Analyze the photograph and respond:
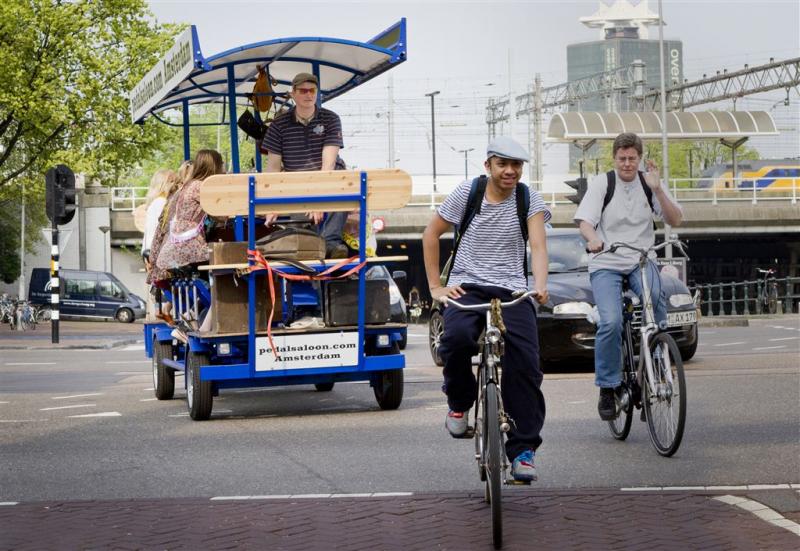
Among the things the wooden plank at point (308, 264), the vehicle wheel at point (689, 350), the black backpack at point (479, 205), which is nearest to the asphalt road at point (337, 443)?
the vehicle wheel at point (689, 350)

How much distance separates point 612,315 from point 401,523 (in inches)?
116

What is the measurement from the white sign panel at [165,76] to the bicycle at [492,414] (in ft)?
18.8

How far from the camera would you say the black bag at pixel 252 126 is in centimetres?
1351

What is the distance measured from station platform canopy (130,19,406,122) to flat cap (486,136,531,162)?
5.23 meters

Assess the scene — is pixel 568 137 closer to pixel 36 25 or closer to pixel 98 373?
pixel 36 25

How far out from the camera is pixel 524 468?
6633mm

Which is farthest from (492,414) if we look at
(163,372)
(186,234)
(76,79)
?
(76,79)

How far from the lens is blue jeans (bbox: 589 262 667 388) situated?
8922mm

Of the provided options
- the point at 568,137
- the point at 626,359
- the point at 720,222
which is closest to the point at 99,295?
the point at 568,137

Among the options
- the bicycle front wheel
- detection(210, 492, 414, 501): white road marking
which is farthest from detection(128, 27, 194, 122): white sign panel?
detection(210, 492, 414, 501): white road marking

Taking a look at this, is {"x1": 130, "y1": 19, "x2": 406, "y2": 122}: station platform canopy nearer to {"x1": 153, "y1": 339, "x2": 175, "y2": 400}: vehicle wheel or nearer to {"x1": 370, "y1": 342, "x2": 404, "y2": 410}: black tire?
{"x1": 153, "y1": 339, "x2": 175, "y2": 400}: vehicle wheel

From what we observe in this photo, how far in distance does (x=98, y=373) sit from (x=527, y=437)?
1290cm

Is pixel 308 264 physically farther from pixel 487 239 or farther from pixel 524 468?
pixel 524 468

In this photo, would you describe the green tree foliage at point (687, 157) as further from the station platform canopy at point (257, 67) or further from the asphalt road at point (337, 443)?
the asphalt road at point (337, 443)
